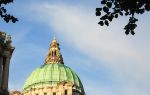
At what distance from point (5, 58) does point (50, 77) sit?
165ft

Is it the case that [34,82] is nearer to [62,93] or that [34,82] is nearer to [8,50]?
[62,93]

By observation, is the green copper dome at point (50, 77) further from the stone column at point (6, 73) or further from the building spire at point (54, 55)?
the stone column at point (6, 73)

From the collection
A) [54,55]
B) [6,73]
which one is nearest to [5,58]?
[6,73]

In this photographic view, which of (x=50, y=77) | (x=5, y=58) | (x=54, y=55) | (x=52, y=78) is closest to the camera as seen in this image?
(x=5, y=58)

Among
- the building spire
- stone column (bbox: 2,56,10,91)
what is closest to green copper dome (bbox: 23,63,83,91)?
the building spire

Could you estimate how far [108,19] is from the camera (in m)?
22.9

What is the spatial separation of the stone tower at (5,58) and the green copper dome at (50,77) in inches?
1923

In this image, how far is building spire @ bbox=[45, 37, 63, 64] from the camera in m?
132

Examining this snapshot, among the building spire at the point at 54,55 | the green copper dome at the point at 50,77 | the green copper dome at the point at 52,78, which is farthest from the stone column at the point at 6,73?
the building spire at the point at 54,55

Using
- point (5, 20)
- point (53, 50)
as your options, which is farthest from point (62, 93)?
point (5, 20)

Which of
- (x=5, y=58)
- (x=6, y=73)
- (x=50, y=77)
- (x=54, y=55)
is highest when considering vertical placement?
(x=54, y=55)

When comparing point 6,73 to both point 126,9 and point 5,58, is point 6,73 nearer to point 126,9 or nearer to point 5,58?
point 5,58

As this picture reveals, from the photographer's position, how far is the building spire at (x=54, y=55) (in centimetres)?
13212

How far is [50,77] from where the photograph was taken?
410 feet
